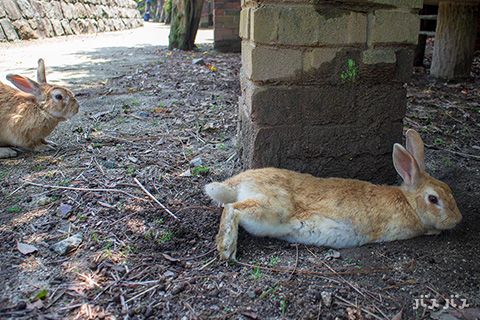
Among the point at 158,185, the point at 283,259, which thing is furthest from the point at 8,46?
the point at 283,259

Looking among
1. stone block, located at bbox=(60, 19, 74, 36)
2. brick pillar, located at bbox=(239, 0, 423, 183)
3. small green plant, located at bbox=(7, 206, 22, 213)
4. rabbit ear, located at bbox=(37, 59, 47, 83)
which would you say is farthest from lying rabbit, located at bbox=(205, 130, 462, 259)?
stone block, located at bbox=(60, 19, 74, 36)

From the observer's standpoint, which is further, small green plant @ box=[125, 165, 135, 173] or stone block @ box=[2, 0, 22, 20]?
stone block @ box=[2, 0, 22, 20]

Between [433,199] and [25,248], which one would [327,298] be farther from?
[25,248]

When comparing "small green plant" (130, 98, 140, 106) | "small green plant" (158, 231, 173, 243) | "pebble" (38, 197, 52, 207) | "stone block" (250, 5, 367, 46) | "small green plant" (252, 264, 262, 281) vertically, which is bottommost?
"small green plant" (252, 264, 262, 281)

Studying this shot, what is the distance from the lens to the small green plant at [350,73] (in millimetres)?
2980

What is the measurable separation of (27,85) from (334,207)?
11.5 ft

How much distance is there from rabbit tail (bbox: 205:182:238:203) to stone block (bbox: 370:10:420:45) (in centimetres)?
162

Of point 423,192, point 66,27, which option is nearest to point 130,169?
point 423,192

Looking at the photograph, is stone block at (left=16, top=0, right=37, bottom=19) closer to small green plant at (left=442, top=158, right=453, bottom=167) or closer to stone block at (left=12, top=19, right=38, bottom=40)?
stone block at (left=12, top=19, right=38, bottom=40)

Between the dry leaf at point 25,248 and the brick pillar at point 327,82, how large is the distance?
1.72 m

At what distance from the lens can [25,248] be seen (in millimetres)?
2416

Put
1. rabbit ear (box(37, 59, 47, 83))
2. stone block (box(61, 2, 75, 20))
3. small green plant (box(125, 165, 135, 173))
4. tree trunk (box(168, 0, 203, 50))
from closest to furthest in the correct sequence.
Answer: small green plant (box(125, 165, 135, 173)) → rabbit ear (box(37, 59, 47, 83)) → tree trunk (box(168, 0, 203, 50)) → stone block (box(61, 2, 75, 20))

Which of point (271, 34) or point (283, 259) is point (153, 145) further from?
point (283, 259)

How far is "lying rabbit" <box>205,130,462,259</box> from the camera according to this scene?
102 inches
